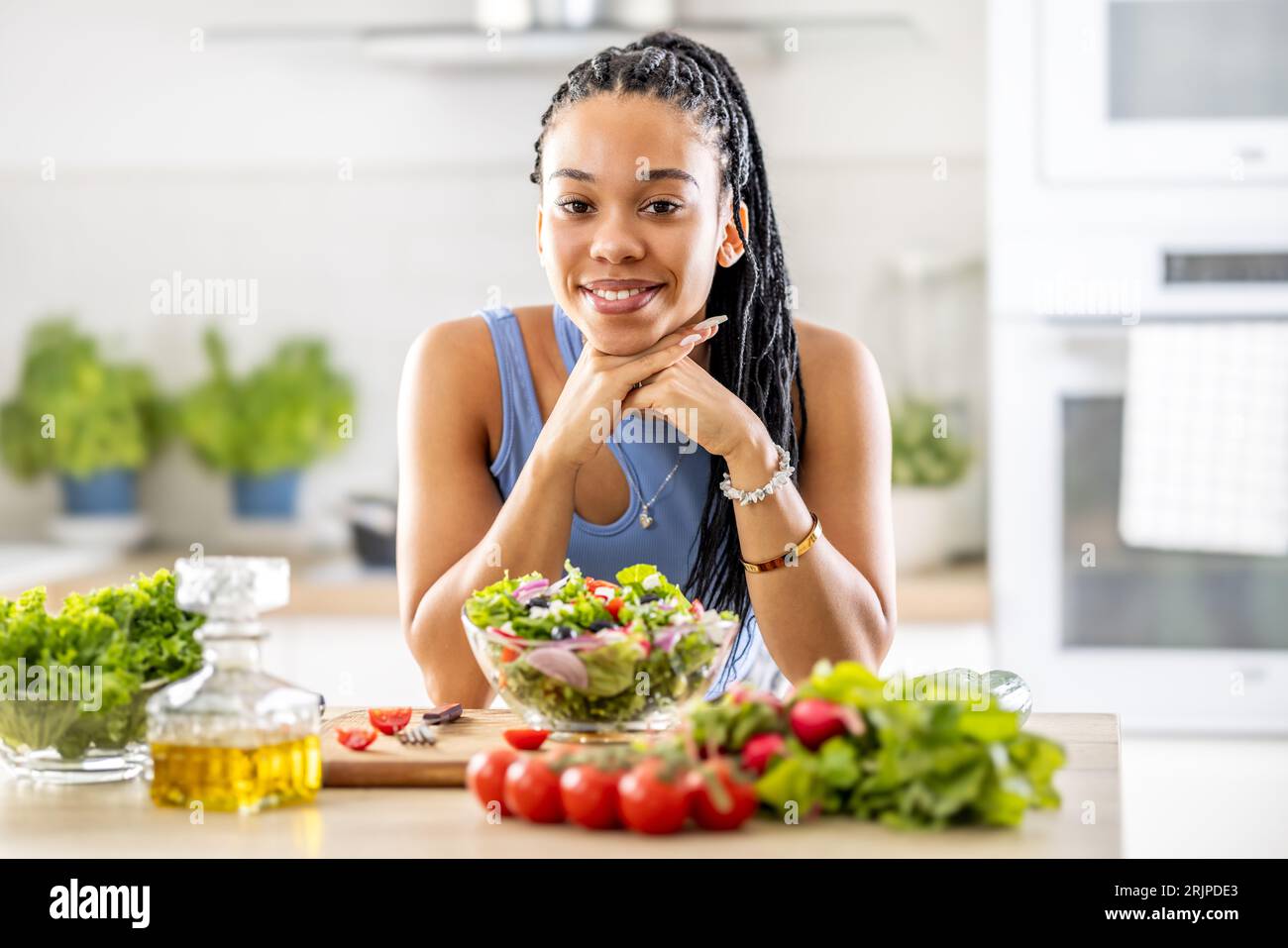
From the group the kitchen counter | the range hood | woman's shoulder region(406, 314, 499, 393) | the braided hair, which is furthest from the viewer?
the range hood

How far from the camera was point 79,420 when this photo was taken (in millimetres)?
3328

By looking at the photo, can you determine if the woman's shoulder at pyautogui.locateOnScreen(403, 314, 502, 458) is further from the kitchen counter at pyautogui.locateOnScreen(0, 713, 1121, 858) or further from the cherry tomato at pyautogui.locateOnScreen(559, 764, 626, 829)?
the cherry tomato at pyautogui.locateOnScreen(559, 764, 626, 829)

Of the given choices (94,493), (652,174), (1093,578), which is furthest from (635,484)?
(94,493)

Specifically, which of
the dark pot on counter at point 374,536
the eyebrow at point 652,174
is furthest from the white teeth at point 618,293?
the dark pot on counter at point 374,536

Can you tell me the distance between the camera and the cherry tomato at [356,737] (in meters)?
1.22

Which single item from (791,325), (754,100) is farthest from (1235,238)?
(791,325)

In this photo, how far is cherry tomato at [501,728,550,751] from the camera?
3.95 ft

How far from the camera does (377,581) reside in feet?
9.52

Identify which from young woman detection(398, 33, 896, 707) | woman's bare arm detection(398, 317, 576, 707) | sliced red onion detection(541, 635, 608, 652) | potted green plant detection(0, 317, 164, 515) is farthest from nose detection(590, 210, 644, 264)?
potted green plant detection(0, 317, 164, 515)

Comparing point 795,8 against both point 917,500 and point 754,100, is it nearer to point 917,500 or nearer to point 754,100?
point 754,100

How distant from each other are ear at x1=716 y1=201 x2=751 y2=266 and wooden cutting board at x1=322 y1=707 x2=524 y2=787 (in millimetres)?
678

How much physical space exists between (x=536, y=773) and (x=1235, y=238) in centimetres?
216

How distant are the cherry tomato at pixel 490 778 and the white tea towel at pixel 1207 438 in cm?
199
